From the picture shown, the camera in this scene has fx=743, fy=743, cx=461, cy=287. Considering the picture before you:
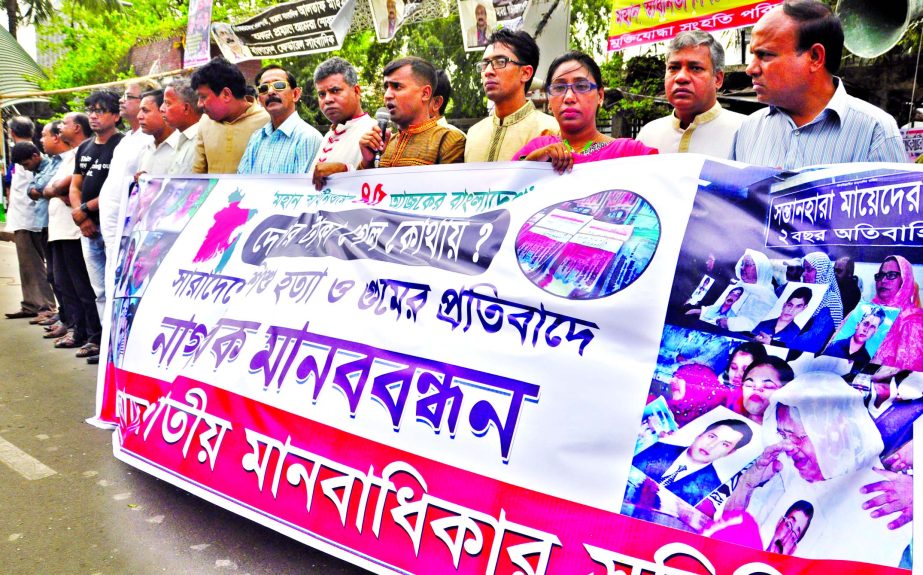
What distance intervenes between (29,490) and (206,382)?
1122 millimetres

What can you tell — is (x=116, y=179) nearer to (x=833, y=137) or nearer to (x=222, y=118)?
(x=222, y=118)

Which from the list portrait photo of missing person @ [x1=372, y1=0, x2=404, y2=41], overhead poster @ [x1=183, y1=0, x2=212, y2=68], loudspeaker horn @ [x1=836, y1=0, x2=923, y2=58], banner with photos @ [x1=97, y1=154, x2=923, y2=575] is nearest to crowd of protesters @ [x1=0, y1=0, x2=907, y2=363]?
banner with photos @ [x1=97, y1=154, x2=923, y2=575]

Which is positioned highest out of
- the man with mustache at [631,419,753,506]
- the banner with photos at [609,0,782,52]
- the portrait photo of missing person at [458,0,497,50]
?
the portrait photo of missing person at [458,0,497,50]

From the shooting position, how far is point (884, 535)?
1562 mm

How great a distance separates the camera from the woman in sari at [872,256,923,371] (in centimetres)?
165

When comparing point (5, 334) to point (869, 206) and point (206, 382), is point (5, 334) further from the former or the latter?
point (869, 206)

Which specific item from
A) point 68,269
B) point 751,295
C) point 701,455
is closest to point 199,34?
point 68,269

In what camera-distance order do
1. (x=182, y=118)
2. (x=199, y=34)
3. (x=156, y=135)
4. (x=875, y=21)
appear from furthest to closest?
(x=199, y=34)
(x=156, y=135)
(x=182, y=118)
(x=875, y=21)

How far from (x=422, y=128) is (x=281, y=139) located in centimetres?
115

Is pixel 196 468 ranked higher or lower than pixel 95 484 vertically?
higher

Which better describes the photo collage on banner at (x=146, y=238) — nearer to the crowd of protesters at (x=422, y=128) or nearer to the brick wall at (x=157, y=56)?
the crowd of protesters at (x=422, y=128)

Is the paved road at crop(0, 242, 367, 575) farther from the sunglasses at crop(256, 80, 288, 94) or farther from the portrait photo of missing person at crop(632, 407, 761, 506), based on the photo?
the sunglasses at crop(256, 80, 288, 94)

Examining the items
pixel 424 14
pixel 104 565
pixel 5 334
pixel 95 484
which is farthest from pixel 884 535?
pixel 424 14

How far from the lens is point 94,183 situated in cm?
566
